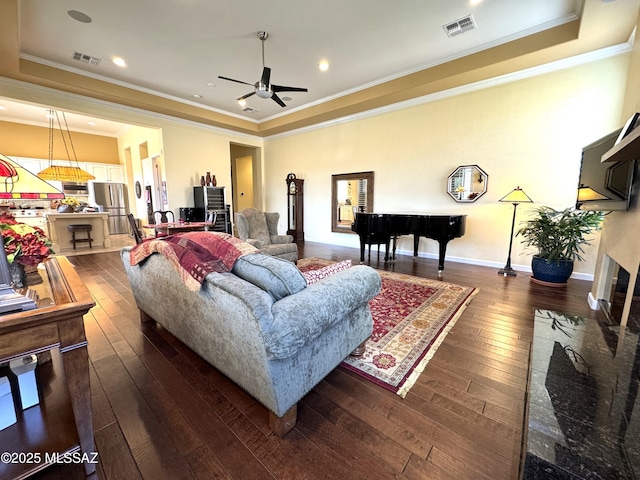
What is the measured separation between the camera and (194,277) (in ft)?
4.52

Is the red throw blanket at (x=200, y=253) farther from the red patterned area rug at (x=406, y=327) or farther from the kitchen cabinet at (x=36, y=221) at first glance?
the kitchen cabinet at (x=36, y=221)

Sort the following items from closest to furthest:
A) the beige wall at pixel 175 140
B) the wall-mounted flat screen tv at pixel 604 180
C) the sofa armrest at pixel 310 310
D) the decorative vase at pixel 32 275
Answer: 1. the sofa armrest at pixel 310 310
2. the decorative vase at pixel 32 275
3. the wall-mounted flat screen tv at pixel 604 180
4. the beige wall at pixel 175 140

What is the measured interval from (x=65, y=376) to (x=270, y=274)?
931 mm

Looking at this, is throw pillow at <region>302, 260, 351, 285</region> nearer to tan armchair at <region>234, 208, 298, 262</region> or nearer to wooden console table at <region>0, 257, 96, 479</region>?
wooden console table at <region>0, 257, 96, 479</region>

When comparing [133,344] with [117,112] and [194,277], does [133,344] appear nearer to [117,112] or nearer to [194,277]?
[194,277]

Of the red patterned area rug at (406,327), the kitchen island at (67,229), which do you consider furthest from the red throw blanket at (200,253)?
the kitchen island at (67,229)

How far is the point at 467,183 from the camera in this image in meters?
4.67

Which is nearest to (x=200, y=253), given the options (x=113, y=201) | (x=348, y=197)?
(x=348, y=197)

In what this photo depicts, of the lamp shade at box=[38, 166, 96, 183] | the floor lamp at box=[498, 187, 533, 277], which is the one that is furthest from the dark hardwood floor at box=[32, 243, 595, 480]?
the lamp shade at box=[38, 166, 96, 183]

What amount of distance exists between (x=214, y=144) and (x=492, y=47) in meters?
6.29

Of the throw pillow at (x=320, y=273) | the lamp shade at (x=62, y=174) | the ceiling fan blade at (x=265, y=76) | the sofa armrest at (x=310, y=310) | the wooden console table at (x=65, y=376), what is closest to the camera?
the wooden console table at (x=65, y=376)

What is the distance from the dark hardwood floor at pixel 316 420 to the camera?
1.15 meters

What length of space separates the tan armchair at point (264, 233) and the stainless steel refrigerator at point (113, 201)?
6.69 m

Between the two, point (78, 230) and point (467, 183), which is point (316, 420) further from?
point (78, 230)
